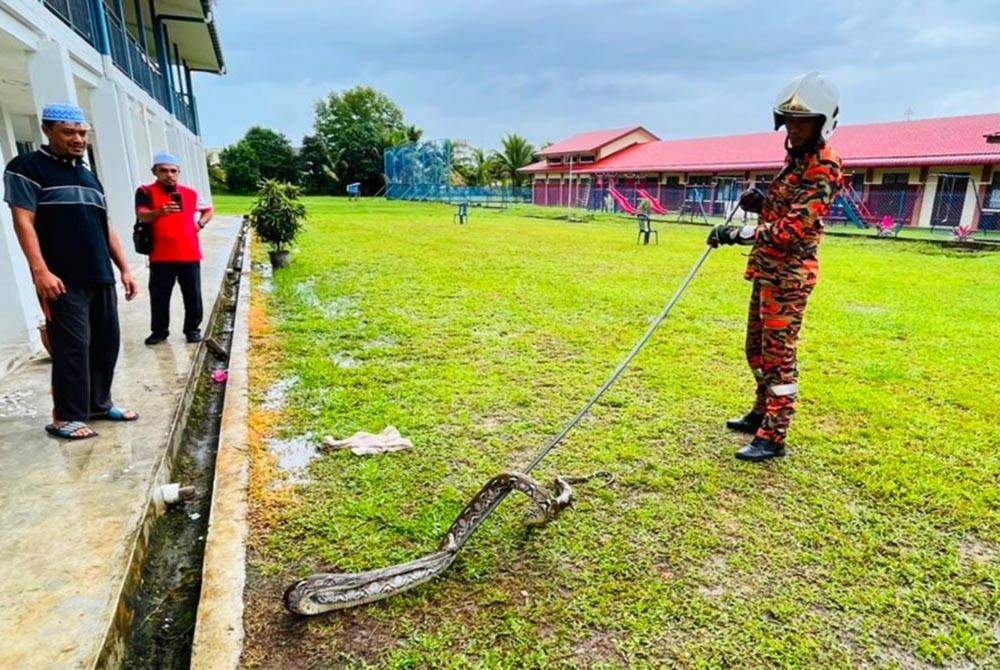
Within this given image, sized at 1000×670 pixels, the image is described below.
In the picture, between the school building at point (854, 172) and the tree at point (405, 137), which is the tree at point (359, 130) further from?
the school building at point (854, 172)

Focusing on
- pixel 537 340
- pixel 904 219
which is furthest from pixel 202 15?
pixel 904 219

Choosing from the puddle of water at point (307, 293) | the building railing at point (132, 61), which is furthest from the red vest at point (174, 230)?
the building railing at point (132, 61)

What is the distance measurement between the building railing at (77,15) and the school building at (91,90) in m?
0.01

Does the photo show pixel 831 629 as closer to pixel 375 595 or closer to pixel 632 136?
pixel 375 595

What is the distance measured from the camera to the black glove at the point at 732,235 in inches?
105

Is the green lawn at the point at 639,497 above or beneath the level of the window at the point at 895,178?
beneath

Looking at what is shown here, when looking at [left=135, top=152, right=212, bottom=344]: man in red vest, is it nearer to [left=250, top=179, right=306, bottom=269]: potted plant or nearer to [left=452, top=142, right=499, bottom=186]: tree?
[left=250, top=179, right=306, bottom=269]: potted plant

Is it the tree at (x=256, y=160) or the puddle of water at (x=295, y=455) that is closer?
the puddle of water at (x=295, y=455)

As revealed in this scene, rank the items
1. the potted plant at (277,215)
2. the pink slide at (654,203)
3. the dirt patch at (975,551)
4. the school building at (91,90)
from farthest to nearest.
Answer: the pink slide at (654,203) < the potted plant at (277,215) < the school building at (91,90) < the dirt patch at (975,551)

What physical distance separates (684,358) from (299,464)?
2.87m

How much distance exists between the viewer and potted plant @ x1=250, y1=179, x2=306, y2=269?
27.0 feet

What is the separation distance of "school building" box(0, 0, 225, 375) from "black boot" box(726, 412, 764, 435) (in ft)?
14.1

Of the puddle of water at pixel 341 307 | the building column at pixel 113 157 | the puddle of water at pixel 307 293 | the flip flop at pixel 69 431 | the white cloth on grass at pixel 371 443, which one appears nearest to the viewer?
the flip flop at pixel 69 431

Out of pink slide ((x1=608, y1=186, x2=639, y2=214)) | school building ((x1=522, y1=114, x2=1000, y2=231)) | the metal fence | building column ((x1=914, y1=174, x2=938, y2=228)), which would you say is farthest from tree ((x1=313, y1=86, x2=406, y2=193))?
building column ((x1=914, y1=174, x2=938, y2=228))
